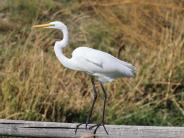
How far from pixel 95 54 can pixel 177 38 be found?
11.1 ft

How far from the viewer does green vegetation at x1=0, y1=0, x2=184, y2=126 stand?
6965 millimetres

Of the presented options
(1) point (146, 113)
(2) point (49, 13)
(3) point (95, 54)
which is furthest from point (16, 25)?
(3) point (95, 54)

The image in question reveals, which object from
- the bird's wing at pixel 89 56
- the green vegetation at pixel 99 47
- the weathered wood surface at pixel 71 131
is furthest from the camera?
the green vegetation at pixel 99 47

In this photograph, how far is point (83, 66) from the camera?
16.9 ft

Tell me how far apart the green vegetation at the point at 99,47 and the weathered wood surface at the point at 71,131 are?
55.9 inches

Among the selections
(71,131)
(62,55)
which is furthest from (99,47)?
(71,131)

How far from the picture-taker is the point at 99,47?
29.3ft

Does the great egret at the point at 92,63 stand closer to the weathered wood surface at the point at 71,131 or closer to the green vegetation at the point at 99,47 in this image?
the weathered wood surface at the point at 71,131

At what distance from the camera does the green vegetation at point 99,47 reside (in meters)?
6.96

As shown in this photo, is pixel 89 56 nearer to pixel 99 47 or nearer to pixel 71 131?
pixel 71 131

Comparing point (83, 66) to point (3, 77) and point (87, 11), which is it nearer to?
point (3, 77)

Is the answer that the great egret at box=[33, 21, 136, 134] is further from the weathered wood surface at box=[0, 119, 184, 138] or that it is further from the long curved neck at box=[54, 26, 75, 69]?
the weathered wood surface at box=[0, 119, 184, 138]

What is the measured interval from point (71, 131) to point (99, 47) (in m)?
3.97

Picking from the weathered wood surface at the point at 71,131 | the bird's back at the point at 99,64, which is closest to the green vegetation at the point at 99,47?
the weathered wood surface at the point at 71,131
